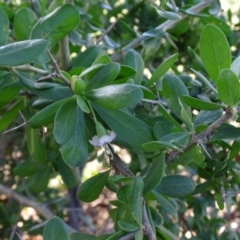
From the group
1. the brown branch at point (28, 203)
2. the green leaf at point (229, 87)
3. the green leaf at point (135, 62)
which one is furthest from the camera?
the brown branch at point (28, 203)

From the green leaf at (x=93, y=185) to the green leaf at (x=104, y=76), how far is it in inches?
4.7

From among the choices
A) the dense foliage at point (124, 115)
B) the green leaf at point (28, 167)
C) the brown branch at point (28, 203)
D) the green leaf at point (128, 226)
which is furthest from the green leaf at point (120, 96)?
the brown branch at point (28, 203)

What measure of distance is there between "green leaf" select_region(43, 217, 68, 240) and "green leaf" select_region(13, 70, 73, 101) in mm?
143

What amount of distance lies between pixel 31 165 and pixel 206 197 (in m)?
0.35

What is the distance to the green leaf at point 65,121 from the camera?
0.47m

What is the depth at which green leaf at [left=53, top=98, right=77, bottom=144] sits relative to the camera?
0.47m

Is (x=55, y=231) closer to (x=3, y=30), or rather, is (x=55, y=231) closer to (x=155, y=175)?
(x=155, y=175)

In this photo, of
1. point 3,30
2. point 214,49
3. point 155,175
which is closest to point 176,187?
point 155,175

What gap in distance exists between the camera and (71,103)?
494mm

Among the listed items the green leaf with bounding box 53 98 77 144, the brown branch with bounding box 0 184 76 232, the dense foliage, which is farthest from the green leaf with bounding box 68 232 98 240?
the brown branch with bounding box 0 184 76 232

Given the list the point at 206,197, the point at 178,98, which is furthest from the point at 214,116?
the point at 206,197

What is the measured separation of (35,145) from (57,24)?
0.60 feet

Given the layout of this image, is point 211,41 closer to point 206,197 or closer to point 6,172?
point 206,197

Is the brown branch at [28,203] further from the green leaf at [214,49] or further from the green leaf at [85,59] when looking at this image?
the green leaf at [214,49]
